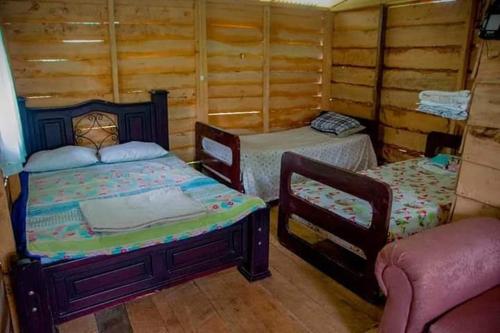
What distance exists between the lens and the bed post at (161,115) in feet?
11.8

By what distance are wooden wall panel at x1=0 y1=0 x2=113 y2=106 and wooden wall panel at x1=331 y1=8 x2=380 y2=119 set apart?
8.62 ft

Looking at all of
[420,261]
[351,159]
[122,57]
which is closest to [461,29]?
[351,159]

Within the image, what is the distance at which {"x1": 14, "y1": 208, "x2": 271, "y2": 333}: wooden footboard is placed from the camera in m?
1.73

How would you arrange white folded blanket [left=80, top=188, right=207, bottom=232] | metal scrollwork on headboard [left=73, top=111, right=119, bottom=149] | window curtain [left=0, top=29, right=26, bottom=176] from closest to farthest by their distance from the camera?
window curtain [left=0, top=29, right=26, bottom=176] < white folded blanket [left=80, top=188, right=207, bottom=232] < metal scrollwork on headboard [left=73, top=111, right=119, bottom=149]

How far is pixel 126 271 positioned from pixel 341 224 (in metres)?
1.25

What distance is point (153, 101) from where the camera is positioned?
359 centimetres

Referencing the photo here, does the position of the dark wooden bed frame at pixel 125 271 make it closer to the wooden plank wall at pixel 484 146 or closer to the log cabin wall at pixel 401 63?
the wooden plank wall at pixel 484 146

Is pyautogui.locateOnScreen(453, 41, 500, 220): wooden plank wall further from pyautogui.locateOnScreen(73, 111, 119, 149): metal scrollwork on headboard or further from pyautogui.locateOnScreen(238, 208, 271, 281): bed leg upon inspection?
pyautogui.locateOnScreen(73, 111, 119, 149): metal scrollwork on headboard

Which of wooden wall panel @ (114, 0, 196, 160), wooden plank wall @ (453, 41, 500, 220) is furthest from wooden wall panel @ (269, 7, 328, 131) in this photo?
wooden plank wall @ (453, 41, 500, 220)

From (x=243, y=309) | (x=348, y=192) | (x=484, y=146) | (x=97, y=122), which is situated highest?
(x=484, y=146)

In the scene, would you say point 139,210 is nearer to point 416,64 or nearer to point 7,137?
point 7,137

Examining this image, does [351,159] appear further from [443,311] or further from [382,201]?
[443,311]

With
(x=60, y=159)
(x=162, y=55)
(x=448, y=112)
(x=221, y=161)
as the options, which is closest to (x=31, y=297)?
(x=60, y=159)

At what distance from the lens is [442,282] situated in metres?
1.45
